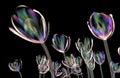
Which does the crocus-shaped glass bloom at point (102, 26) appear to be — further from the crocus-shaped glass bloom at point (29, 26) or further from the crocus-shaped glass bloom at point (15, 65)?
the crocus-shaped glass bloom at point (15, 65)

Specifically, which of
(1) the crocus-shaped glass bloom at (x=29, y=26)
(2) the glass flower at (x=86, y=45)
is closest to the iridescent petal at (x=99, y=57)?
(2) the glass flower at (x=86, y=45)

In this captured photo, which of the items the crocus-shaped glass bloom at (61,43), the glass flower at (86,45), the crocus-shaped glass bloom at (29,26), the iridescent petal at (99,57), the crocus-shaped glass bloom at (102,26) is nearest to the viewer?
the crocus-shaped glass bloom at (29,26)

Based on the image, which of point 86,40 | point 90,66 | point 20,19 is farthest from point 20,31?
point 90,66

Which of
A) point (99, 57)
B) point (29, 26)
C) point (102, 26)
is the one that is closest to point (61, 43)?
point (102, 26)

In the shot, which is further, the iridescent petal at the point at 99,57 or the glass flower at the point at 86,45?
the iridescent petal at the point at 99,57

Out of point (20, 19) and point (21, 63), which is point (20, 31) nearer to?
point (20, 19)

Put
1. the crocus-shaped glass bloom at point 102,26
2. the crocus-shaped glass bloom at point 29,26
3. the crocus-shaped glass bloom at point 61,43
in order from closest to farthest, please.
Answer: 1. the crocus-shaped glass bloom at point 29,26
2. the crocus-shaped glass bloom at point 102,26
3. the crocus-shaped glass bloom at point 61,43

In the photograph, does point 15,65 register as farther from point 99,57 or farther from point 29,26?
point 29,26
